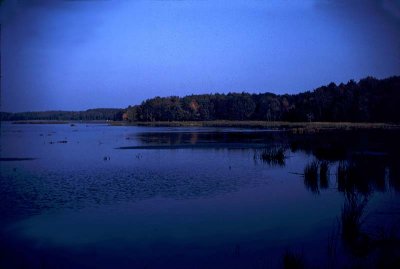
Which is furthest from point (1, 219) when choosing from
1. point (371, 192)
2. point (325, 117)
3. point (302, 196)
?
point (325, 117)

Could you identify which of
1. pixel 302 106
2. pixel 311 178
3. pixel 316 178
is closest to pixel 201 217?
pixel 311 178

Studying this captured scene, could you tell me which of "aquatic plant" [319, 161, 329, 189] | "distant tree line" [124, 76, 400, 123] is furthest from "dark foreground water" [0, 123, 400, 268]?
"distant tree line" [124, 76, 400, 123]

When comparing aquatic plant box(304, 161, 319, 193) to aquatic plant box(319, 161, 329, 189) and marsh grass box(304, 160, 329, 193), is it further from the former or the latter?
aquatic plant box(319, 161, 329, 189)

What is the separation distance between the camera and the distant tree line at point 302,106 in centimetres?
7650

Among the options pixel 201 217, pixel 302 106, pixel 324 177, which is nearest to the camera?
pixel 201 217

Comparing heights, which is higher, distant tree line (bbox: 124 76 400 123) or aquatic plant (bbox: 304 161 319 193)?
distant tree line (bbox: 124 76 400 123)

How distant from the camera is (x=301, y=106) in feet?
305

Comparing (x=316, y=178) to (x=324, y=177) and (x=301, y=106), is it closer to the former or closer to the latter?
(x=324, y=177)

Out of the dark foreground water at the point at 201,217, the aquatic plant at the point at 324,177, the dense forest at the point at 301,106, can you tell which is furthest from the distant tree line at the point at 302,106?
the aquatic plant at the point at 324,177

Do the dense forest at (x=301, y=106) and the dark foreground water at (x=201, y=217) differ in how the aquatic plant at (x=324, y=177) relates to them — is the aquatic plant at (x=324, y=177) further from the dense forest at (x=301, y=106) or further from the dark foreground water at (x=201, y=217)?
the dense forest at (x=301, y=106)

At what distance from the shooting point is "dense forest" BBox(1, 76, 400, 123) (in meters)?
76.5

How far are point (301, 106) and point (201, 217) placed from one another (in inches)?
3313

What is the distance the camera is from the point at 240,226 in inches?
460

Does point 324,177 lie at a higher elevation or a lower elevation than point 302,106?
lower
